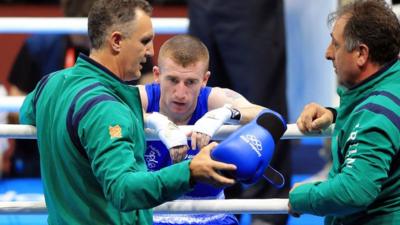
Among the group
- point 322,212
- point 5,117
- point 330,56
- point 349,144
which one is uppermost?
point 330,56

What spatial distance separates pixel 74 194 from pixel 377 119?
3.03 feet

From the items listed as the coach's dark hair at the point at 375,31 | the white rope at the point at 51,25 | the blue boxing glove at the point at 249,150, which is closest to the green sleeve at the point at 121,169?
the blue boxing glove at the point at 249,150

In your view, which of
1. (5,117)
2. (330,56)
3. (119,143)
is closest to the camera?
(119,143)

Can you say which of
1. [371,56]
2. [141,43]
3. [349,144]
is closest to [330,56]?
[371,56]

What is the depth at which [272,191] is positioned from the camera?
15.4 feet

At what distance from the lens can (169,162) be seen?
367cm

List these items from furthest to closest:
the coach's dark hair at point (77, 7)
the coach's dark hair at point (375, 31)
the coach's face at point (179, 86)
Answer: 1. the coach's dark hair at point (77, 7)
2. the coach's face at point (179, 86)
3. the coach's dark hair at point (375, 31)

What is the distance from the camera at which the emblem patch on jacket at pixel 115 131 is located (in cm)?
281

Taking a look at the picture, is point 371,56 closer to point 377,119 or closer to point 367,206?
point 377,119

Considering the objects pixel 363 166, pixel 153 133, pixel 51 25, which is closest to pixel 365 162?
pixel 363 166

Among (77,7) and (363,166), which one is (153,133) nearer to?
(363,166)

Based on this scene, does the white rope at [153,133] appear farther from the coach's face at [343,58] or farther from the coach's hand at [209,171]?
the coach's hand at [209,171]

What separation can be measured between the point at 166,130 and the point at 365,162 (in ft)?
2.41

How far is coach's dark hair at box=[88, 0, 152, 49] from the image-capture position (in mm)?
3105
